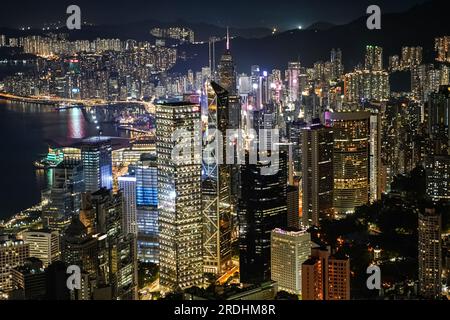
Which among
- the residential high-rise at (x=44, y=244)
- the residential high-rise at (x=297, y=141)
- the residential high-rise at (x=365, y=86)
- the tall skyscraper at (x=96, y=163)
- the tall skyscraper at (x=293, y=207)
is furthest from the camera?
the residential high-rise at (x=365, y=86)

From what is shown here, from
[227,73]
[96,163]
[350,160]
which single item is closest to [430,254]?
[350,160]

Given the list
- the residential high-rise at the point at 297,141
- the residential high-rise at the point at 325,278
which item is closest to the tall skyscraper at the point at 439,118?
the residential high-rise at the point at 297,141

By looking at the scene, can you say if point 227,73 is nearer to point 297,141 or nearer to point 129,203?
A: point 297,141

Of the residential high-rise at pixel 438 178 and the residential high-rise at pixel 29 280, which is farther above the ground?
the residential high-rise at pixel 438 178

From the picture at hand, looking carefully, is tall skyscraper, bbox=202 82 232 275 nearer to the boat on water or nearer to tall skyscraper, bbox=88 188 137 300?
tall skyscraper, bbox=88 188 137 300

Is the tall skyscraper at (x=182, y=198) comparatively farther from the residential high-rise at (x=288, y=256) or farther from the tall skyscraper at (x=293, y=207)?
the tall skyscraper at (x=293, y=207)
